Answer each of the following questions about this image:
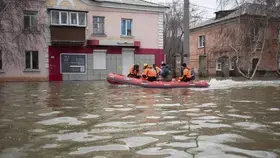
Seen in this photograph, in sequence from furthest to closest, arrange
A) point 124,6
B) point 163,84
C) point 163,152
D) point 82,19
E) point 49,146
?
point 124,6
point 82,19
point 163,84
point 49,146
point 163,152

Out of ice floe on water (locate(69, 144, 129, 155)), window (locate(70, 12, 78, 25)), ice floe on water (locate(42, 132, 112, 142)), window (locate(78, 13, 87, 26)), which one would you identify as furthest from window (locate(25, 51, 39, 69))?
ice floe on water (locate(69, 144, 129, 155))

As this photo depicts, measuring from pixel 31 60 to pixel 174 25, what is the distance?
75.9ft

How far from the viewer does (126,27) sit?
28.9 meters

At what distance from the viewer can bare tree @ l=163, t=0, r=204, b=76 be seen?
43.2 metres

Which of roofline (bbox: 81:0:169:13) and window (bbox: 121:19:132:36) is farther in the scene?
window (bbox: 121:19:132:36)

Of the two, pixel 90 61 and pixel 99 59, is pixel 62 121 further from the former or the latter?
pixel 99 59

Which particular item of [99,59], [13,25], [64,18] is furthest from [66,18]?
[13,25]

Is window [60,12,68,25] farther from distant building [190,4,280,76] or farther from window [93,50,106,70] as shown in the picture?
distant building [190,4,280,76]

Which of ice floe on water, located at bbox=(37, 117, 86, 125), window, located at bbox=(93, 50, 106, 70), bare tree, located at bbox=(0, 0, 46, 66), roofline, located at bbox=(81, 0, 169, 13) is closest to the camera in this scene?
ice floe on water, located at bbox=(37, 117, 86, 125)

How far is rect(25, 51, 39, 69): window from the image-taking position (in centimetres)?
2597

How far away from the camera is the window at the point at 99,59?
2767cm

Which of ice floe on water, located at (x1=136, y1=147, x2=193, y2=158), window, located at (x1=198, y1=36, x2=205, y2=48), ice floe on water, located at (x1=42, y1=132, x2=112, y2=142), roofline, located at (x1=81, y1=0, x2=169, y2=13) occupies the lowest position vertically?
ice floe on water, located at (x1=42, y1=132, x2=112, y2=142)

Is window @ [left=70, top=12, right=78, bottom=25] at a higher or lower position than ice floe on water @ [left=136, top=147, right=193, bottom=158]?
higher

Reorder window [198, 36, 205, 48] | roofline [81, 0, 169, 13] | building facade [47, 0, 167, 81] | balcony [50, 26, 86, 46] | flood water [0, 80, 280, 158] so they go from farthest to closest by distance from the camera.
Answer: window [198, 36, 205, 48] → roofline [81, 0, 169, 13] → building facade [47, 0, 167, 81] → balcony [50, 26, 86, 46] → flood water [0, 80, 280, 158]
